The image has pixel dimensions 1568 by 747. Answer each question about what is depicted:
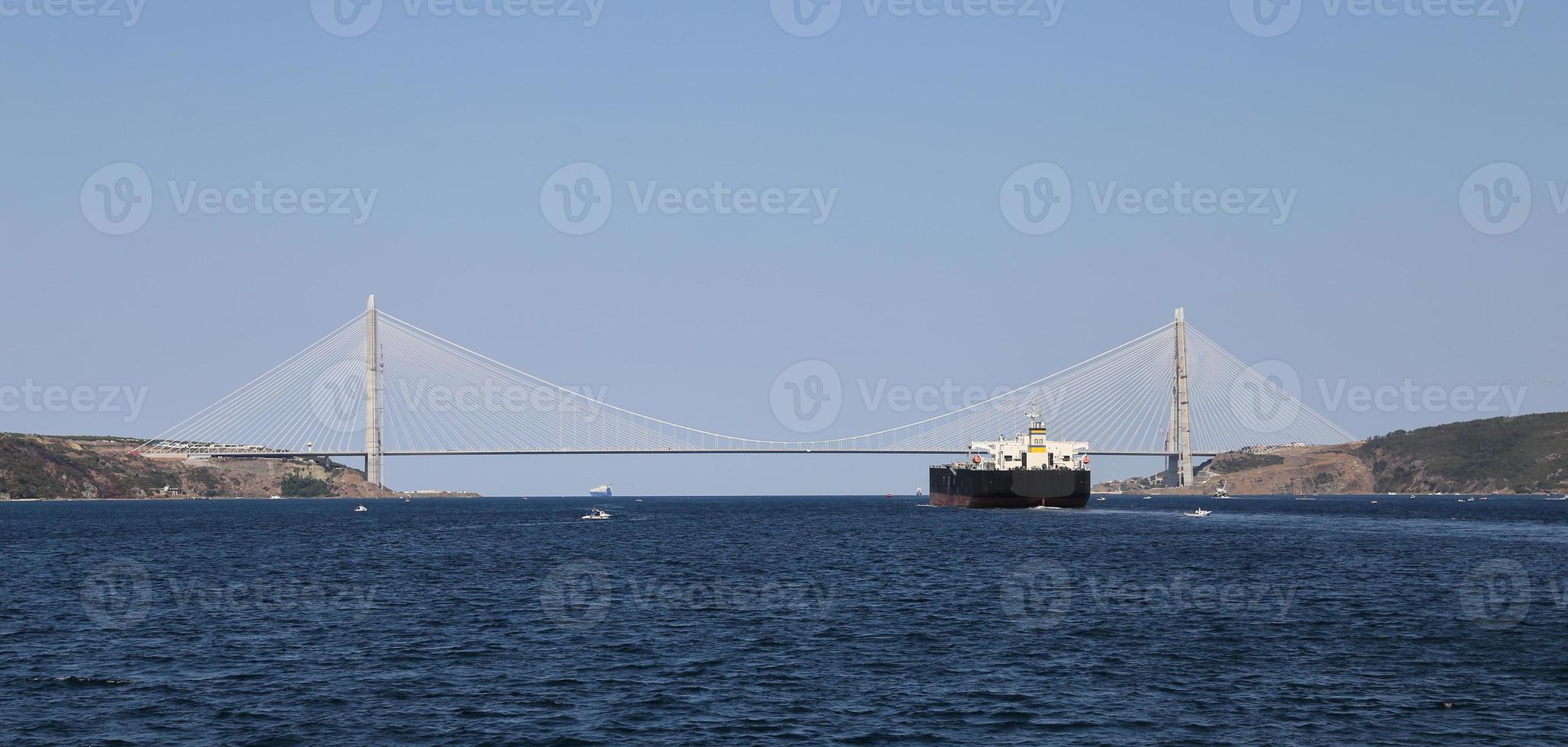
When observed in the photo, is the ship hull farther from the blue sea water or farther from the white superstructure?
the blue sea water

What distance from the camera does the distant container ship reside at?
147 m

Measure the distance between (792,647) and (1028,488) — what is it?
109m

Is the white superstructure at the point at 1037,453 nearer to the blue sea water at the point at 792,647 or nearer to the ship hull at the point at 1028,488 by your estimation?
the ship hull at the point at 1028,488

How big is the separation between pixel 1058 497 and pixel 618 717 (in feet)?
403

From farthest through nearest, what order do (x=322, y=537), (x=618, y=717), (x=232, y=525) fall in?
(x=232, y=525), (x=322, y=537), (x=618, y=717)

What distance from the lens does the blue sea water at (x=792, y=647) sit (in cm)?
3050

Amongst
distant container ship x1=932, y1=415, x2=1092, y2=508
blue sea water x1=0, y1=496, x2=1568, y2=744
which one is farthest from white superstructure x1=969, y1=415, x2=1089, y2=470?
blue sea water x1=0, y1=496, x2=1568, y2=744

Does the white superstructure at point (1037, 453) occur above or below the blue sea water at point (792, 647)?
above

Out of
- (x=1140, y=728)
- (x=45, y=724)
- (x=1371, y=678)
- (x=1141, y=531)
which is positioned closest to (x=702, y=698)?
(x=1140, y=728)

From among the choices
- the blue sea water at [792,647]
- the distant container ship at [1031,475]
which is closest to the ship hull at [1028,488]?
the distant container ship at [1031,475]

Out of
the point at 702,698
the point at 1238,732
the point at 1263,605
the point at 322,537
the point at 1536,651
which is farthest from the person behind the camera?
the point at 322,537

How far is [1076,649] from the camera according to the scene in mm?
40906

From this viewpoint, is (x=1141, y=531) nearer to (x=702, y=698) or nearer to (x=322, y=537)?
(x=322, y=537)

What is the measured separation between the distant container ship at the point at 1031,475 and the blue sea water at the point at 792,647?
6259 cm
